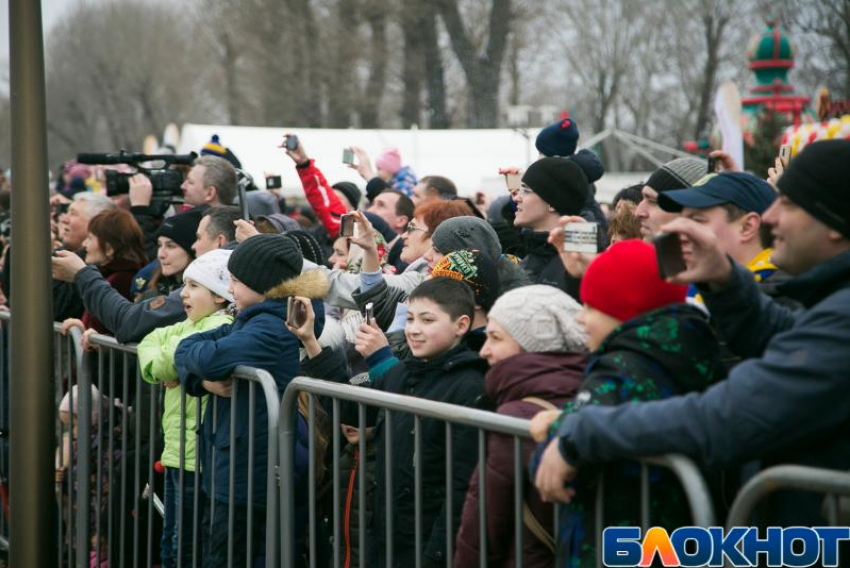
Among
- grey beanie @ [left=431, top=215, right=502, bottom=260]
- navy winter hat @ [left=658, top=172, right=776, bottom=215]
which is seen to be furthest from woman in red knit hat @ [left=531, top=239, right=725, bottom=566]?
grey beanie @ [left=431, top=215, right=502, bottom=260]

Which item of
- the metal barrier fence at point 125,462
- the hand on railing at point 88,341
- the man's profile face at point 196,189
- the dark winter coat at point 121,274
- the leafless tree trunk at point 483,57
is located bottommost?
the metal barrier fence at point 125,462

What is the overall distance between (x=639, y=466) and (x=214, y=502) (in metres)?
2.21

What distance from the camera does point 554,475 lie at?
2926 millimetres

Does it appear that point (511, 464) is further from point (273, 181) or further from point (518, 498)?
point (273, 181)

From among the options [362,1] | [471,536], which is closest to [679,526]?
[471,536]

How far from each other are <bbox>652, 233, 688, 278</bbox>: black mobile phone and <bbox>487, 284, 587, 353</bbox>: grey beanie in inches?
26.3

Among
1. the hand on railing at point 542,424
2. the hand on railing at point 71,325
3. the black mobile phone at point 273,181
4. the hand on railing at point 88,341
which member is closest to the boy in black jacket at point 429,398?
the hand on railing at point 542,424

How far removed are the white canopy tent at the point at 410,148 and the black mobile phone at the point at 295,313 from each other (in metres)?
17.3

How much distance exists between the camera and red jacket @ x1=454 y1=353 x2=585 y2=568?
333cm

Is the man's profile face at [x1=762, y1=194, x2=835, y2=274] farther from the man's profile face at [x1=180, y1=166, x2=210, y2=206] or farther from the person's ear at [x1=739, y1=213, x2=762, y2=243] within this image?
the man's profile face at [x1=180, y1=166, x2=210, y2=206]

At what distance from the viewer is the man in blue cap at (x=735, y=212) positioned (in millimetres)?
3650

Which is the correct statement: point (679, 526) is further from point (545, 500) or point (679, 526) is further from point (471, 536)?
point (471, 536)

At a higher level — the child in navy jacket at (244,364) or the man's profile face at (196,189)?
the man's profile face at (196,189)

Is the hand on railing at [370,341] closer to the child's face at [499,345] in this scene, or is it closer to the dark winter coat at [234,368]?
the dark winter coat at [234,368]
